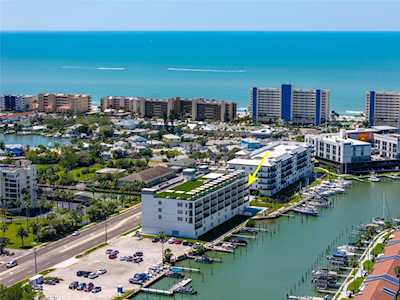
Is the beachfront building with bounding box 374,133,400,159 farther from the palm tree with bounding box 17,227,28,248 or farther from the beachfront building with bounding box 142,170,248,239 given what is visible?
the palm tree with bounding box 17,227,28,248

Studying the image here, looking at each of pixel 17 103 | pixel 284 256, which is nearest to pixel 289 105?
pixel 17 103

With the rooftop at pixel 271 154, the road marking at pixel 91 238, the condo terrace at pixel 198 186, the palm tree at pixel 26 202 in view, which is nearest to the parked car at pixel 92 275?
the road marking at pixel 91 238

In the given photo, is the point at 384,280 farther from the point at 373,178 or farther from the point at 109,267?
the point at 373,178

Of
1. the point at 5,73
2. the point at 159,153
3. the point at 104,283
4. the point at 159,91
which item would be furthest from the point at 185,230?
the point at 5,73

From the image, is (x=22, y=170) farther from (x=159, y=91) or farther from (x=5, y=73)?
(x=5, y=73)

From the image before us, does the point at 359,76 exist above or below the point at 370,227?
above

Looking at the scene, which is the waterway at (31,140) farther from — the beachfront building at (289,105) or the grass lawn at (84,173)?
the beachfront building at (289,105)
